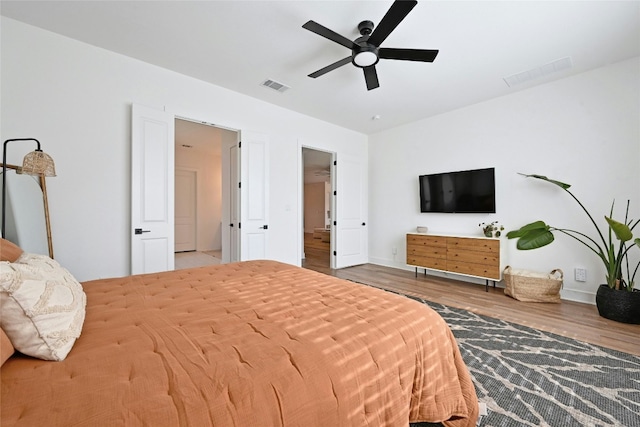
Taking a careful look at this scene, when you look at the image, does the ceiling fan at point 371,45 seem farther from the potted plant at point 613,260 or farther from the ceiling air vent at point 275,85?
the potted plant at point 613,260

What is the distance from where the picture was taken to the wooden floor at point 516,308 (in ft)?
8.11

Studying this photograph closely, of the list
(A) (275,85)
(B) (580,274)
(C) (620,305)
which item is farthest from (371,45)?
(B) (580,274)

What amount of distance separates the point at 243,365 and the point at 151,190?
294 centimetres

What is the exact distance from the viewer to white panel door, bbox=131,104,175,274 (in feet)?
9.92

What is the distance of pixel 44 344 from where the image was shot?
0.83 m

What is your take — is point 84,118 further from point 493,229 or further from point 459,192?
point 493,229

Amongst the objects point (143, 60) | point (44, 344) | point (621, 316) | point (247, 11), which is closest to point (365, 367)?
point (44, 344)

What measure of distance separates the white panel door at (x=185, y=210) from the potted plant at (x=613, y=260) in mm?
7499

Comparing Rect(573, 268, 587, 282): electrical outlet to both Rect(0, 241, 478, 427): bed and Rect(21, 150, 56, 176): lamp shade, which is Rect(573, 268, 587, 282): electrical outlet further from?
Rect(21, 150, 56, 176): lamp shade

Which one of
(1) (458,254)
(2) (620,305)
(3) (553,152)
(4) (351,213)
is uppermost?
(3) (553,152)

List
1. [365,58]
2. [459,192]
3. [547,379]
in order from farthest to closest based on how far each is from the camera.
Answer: [459,192]
[365,58]
[547,379]

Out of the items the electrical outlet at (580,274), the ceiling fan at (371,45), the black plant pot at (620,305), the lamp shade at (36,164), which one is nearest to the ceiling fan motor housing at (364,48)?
the ceiling fan at (371,45)

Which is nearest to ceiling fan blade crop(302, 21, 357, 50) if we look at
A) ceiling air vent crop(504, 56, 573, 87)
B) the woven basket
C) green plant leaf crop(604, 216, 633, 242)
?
ceiling air vent crop(504, 56, 573, 87)

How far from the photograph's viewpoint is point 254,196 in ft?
13.6
